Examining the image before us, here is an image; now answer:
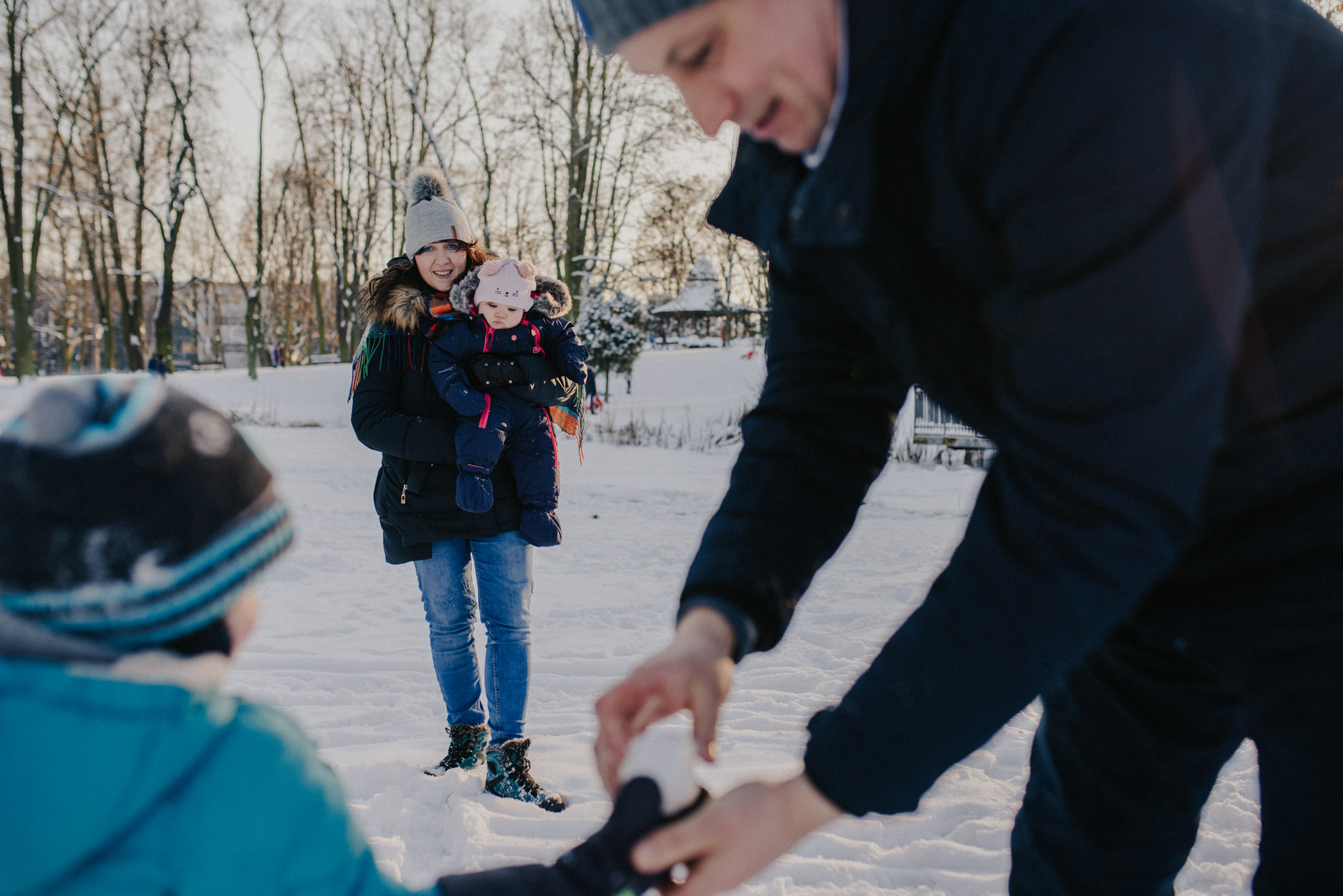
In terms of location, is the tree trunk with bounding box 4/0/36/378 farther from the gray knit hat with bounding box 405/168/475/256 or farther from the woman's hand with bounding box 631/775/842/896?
the woman's hand with bounding box 631/775/842/896

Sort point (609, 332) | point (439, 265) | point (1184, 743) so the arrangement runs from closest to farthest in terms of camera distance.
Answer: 1. point (1184, 743)
2. point (439, 265)
3. point (609, 332)

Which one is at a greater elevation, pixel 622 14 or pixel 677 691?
pixel 622 14

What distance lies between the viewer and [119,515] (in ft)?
3.15

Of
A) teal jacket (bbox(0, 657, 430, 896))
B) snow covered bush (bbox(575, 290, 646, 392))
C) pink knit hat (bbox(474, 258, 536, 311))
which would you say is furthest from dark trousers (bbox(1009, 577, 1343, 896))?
snow covered bush (bbox(575, 290, 646, 392))

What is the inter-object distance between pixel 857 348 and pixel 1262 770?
74cm

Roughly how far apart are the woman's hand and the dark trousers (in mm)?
511

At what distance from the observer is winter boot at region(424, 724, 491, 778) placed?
3.03 m

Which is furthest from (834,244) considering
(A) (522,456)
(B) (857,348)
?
(A) (522,456)

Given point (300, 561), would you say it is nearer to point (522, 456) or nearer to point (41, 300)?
point (522, 456)

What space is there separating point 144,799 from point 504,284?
2.59 metres

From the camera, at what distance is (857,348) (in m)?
1.27

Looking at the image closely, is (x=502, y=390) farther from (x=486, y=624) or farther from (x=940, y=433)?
(x=940, y=433)

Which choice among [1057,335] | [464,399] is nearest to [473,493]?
[464,399]

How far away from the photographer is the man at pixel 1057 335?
66cm
